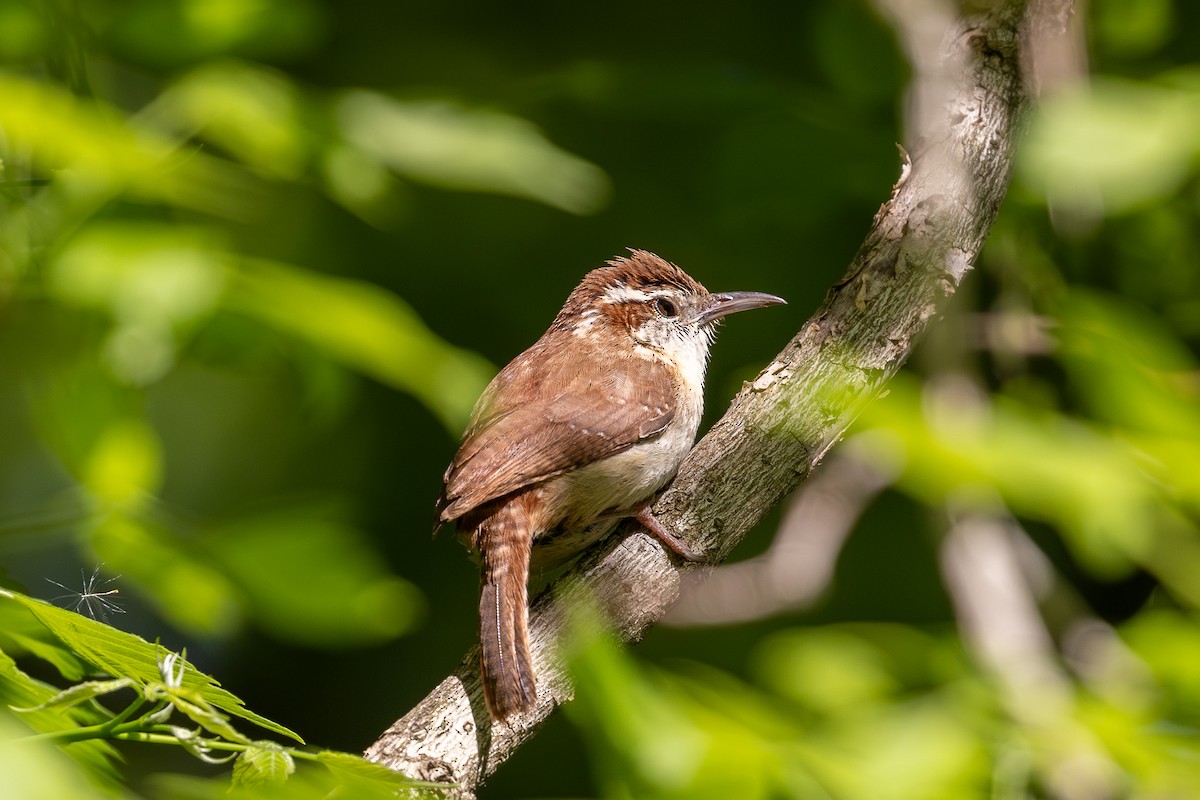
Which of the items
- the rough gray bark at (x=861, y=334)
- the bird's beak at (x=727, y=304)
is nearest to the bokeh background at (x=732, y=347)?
the rough gray bark at (x=861, y=334)

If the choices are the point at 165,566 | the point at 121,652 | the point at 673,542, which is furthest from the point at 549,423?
the point at 121,652

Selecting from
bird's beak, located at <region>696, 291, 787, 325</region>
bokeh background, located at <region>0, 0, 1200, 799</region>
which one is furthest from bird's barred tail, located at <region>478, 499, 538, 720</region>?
bird's beak, located at <region>696, 291, 787, 325</region>

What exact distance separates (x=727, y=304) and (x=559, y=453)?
1.11m

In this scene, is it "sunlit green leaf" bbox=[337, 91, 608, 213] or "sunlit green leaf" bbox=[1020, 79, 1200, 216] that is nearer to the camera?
"sunlit green leaf" bbox=[1020, 79, 1200, 216]

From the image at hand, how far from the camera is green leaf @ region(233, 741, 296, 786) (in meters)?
1.43

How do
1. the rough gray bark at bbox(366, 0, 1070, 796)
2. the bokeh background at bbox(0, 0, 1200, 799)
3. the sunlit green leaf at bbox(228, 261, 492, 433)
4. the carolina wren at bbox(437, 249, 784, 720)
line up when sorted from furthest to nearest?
the carolina wren at bbox(437, 249, 784, 720) → the sunlit green leaf at bbox(228, 261, 492, 433) → the rough gray bark at bbox(366, 0, 1070, 796) → the bokeh background at bbox(0, 0, 1200, 799)

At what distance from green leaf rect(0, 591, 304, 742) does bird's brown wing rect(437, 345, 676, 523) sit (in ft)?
4.77

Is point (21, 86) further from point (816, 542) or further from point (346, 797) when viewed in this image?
point (816, 542)

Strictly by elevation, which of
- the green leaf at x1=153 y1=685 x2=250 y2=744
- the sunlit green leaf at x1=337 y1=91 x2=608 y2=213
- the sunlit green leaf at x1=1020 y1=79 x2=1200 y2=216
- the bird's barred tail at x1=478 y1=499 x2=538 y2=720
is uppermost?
the sunlit green leaf at x1=337 y1=91 x2=608 y2=213

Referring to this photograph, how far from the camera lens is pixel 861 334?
8.82 ft

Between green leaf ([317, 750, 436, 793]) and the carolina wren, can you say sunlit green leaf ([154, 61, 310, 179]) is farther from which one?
green leaf ([317, 750, 436, 793])

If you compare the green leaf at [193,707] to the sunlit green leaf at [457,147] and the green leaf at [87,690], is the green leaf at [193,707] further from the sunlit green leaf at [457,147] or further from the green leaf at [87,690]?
the sunlit green leaf at [457,147]

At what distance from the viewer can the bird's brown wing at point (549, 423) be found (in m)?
3.13

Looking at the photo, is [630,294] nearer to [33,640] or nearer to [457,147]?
[457,147]
